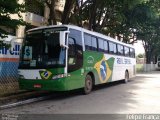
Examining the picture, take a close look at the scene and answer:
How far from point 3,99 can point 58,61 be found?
8.24 feet

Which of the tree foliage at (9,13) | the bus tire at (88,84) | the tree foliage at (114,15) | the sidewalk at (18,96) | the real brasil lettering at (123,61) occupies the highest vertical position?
the tree foliage at (114,15)

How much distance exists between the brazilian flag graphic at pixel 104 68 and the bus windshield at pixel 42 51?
3553mm

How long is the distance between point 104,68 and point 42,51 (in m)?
5.14

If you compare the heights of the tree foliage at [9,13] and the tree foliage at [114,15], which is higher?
the tree foliage at [114,15]

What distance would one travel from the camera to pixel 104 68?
55.4 feet

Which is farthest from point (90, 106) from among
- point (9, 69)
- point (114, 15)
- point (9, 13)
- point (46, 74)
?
point (114, 15)

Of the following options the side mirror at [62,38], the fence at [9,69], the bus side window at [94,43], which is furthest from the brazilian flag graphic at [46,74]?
the bus side window at [94,43]

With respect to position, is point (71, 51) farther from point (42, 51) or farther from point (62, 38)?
point (42, 51)

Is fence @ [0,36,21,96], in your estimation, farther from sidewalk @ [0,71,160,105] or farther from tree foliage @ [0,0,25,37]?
tree foliage @ [0,0,25,37]

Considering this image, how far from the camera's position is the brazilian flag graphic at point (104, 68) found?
16047 millimetres

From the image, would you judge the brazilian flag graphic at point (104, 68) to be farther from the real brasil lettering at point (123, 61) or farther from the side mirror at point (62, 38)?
the side mirror at point (62, 38)

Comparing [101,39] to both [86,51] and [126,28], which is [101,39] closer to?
[86,51]

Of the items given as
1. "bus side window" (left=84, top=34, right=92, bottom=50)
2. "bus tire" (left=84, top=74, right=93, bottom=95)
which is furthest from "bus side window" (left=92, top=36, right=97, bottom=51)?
"bus tire" (left=84, top=74, right=93, bottom=95)

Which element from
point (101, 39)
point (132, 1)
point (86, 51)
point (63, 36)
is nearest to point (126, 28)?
point (132, 1)
